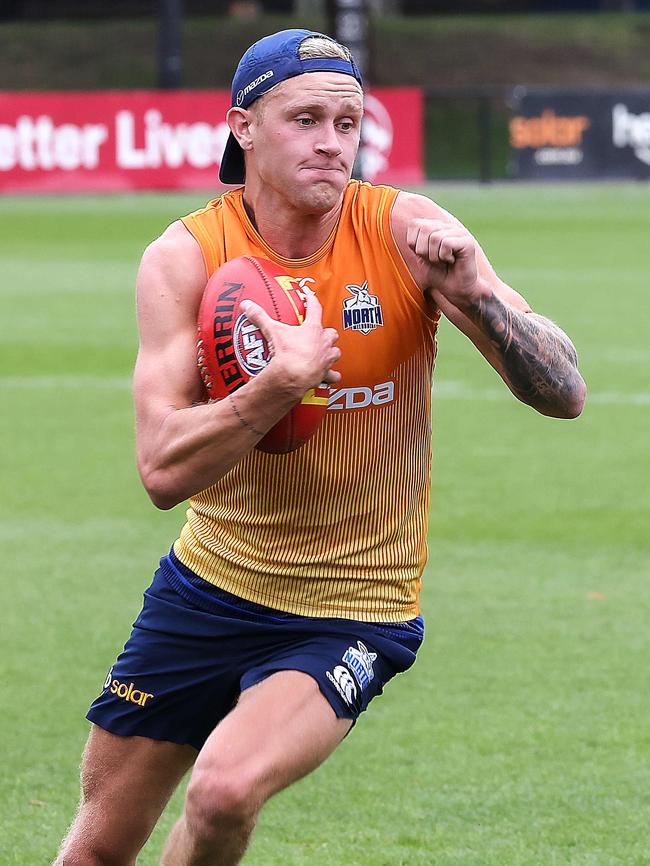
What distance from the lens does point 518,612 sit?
25.8 ft

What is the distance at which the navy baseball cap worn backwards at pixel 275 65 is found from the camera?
14.6ft

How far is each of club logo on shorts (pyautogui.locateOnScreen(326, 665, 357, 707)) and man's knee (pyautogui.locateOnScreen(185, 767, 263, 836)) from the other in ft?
1.25

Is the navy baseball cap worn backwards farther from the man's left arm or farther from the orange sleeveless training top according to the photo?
the man's left arm

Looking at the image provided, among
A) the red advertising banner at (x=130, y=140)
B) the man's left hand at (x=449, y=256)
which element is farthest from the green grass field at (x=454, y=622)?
the red advertising banner at (x=130, y=140)

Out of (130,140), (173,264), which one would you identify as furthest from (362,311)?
(130,140)

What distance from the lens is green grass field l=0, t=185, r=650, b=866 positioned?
18.0ft

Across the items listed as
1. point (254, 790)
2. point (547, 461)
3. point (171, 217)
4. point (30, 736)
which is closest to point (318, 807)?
point (30, 736)

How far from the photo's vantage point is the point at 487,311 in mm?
4359

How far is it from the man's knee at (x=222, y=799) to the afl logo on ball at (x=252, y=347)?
3.15ft

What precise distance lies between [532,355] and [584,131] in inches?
1145

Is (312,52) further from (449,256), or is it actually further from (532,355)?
(532,355)

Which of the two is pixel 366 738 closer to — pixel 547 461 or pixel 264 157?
pixel 264 157

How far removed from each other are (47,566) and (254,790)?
491 cm

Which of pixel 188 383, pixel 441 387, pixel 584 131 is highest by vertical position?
pixel 188 383
